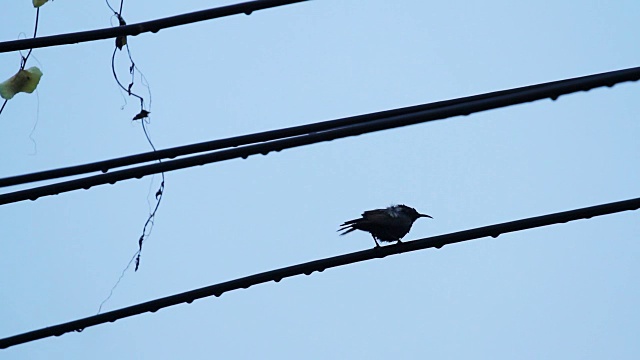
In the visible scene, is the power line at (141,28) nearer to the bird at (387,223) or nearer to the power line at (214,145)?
the power line at (214,145)

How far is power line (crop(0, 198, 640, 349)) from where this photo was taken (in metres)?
4.90

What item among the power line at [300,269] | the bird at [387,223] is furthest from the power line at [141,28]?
the bird at [387,223]

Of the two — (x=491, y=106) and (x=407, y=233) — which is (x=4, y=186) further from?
(x=407, y=233)

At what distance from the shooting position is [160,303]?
493cm

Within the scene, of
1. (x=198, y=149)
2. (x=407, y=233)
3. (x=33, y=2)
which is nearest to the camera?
(x=198, y=149)

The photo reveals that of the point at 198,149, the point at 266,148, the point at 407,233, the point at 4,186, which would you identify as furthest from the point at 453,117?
the point at 407,233

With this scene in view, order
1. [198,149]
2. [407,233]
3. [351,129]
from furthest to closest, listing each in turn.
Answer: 1. [407,233]
2. [198,149]
3. [351,129]

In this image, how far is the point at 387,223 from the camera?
8664 mm

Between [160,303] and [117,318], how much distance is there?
21 cm

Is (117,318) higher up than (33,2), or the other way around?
(33,2)

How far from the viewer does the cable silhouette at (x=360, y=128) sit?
165 inches

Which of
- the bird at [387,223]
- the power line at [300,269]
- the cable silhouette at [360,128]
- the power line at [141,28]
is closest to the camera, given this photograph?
the cable silhouette at [360,128]

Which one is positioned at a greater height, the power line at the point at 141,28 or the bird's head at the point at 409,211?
the power line at the point at 141,28

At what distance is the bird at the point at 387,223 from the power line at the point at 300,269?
2.90m
